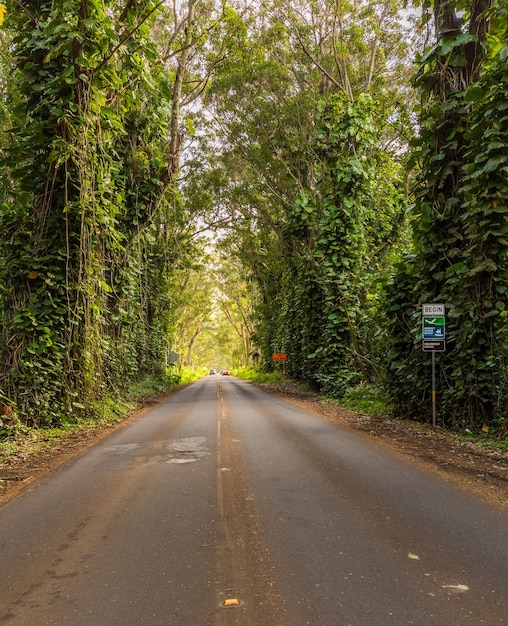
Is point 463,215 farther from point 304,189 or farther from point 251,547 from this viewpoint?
point 304,189

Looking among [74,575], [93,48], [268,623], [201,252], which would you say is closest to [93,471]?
[74,575]

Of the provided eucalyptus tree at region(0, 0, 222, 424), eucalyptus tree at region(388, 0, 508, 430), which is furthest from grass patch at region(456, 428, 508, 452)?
eucalyptus tree at region(0, 0, 222, 424)

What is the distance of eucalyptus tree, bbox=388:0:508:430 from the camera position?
847 centimetres

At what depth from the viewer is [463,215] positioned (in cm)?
909

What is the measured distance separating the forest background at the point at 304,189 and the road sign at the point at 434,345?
0.34m

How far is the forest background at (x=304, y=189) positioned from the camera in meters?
8.96

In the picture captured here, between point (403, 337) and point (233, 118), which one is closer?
point (403, 337)

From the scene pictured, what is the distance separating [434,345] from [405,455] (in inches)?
112

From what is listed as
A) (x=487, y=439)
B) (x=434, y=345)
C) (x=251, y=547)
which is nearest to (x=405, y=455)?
(x=487, y=439)

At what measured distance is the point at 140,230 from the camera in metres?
15.5

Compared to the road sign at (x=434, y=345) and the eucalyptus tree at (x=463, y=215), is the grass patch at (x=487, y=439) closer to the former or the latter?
the eucalyptus tree at (x=463, y=215)

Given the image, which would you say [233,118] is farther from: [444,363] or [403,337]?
[444,363]

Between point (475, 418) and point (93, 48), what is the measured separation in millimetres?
10095

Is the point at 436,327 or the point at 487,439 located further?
the point at 436,327
